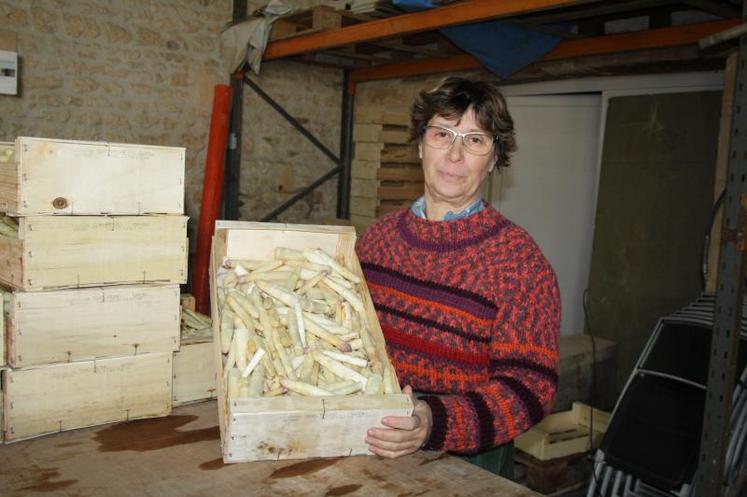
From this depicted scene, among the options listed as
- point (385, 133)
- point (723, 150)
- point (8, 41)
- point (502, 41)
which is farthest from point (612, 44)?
point (8, 41)

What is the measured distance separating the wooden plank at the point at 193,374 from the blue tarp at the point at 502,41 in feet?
14.3

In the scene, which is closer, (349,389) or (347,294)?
(349,389)

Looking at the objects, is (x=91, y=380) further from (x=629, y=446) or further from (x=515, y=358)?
(x=629, y=446)

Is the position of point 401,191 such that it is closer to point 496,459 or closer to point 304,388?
point 496,459

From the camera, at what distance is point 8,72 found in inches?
245

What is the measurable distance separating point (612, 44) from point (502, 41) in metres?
0.96

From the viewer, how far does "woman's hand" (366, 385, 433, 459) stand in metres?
1.88

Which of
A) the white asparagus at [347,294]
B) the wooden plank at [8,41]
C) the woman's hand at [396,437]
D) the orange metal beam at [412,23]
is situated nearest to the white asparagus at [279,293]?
the white asparagus at [347,294]

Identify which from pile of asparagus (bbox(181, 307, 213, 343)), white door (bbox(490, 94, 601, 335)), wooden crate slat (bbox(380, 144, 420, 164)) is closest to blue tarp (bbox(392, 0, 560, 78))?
white door (bbox(490, 94, 601, 335))

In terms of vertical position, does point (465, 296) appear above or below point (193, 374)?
above

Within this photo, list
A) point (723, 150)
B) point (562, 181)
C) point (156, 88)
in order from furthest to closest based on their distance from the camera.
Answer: point (156, 88)
point (562, 181)
point (723, 150)

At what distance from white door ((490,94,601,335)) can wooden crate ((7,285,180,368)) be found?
5.29 m

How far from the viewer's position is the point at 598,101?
22.6ft

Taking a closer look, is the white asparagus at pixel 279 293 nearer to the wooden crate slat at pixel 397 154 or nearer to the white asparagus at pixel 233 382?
the white asparagus at pixel 233 382
